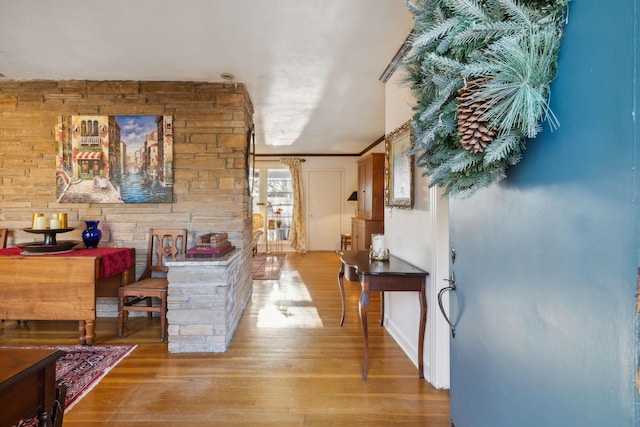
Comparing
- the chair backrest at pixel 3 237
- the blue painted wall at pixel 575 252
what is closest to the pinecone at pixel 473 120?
the blue painted wall at pixel 575 252

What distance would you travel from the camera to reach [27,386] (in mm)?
869

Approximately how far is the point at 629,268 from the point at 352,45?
250cm

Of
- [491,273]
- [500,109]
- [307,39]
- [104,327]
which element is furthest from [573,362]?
[104,327]

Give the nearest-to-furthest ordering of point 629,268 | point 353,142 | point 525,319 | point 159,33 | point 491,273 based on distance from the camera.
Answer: point 629,268, point 525,319, point 491,273, point 159,33, point 353,142

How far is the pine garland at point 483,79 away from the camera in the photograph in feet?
2.10

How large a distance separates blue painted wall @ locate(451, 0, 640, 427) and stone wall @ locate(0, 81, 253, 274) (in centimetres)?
276

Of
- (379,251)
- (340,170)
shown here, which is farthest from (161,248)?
(340,170)

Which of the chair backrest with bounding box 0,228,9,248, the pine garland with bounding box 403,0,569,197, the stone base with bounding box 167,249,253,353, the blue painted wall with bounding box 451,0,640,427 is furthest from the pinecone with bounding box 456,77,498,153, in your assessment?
the chair backrest with bounding box 0,228,9,248

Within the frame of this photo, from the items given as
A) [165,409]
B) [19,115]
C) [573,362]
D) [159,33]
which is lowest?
[165,409]

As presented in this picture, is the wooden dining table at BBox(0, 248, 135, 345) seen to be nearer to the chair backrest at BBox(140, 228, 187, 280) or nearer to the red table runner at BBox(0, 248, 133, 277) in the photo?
the red table runner at BBox(0, 248, 133, 277)

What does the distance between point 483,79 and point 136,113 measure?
3440 millimetres

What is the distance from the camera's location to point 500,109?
0.67m

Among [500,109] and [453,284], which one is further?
[453,284]

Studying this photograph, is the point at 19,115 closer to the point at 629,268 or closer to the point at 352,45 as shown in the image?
the point at 352,45
